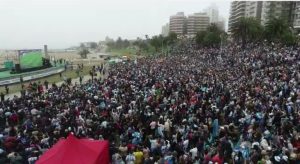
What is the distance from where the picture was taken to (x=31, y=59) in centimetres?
4616

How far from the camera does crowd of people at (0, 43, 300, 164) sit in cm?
1187

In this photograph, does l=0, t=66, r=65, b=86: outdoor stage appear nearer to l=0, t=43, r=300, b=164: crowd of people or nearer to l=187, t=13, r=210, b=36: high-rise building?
l=0, t=43, r=300, b=164: crowd of people

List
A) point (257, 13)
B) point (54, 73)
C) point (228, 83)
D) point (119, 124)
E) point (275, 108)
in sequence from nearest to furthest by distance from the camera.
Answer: point (119, 124) < point (275, 108) < point (228, 83) < point (54, 73) < point (257, 13)

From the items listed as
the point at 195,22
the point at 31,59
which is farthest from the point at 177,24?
the point at 31,59

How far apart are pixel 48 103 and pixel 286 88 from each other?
46.9 feet

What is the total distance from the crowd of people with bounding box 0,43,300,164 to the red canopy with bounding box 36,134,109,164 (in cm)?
104

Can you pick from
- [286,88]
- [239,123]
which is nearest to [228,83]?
[286,88]

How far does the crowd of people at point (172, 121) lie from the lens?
467 inches

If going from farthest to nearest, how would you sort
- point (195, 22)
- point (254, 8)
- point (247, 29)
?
point (195, 22) < point (254, 8) < point (247, 29)

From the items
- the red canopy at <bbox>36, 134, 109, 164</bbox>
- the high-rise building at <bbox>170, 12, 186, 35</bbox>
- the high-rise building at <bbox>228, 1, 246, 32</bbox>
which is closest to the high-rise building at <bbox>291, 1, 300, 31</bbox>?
the high-rise building at <bbox>228, 1, 246, 32</bbox>

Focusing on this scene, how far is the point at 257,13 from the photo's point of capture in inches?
5054

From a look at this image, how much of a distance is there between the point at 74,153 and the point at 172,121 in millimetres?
6367

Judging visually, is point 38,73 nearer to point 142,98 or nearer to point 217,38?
point 142,98

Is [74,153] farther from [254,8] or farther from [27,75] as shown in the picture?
[254,8]
